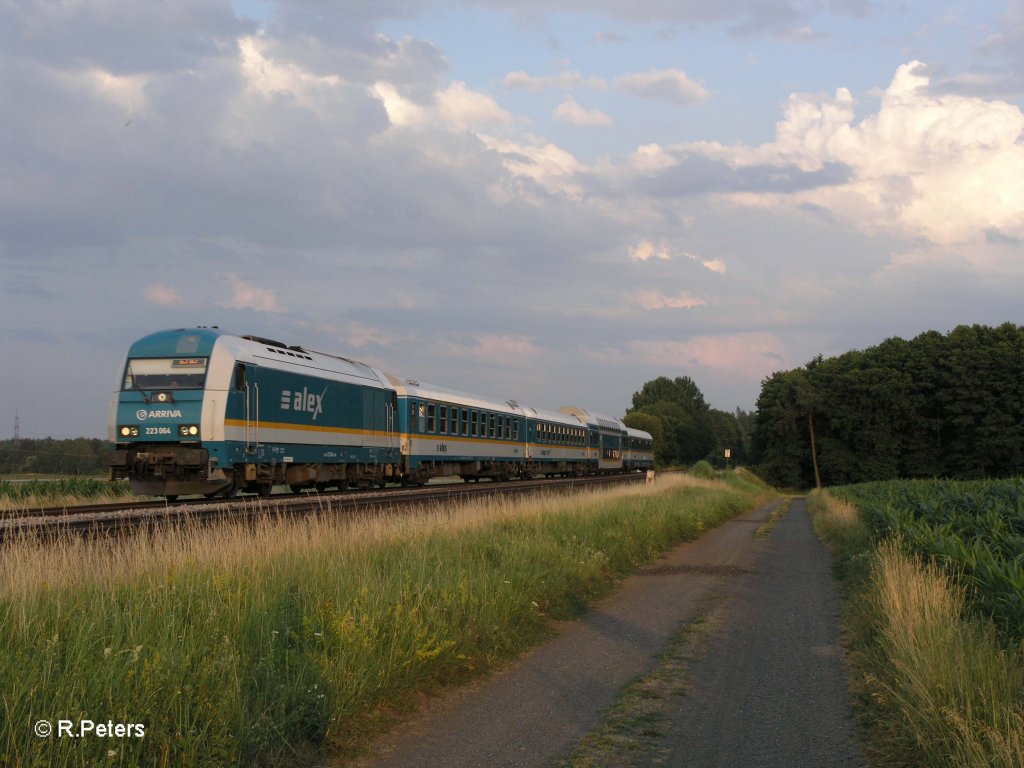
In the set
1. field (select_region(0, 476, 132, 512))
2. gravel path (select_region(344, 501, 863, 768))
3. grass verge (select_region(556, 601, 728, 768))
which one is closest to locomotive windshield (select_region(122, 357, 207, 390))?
field (select_region(0, 476, 132, 512))

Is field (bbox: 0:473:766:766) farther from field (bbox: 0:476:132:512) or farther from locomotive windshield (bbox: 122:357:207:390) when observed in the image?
field (bbox: 0:476:132:512)

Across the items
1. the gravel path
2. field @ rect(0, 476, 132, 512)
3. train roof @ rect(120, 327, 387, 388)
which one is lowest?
the gravel path

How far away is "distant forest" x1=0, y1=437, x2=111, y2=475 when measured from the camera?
67688mm

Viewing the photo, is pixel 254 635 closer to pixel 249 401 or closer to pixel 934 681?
pixel 934 681

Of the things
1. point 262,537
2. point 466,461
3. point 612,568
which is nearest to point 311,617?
point 262,537

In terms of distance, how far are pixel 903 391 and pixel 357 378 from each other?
233 feet

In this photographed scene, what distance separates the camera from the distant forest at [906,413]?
267ft

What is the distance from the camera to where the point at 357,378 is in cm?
2938

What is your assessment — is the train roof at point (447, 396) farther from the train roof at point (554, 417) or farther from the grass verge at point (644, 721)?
the grass verge at point (644, 721)

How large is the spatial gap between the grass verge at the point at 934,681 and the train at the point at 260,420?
15351 millimetres

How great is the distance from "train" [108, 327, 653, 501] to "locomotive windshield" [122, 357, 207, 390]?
0.02m

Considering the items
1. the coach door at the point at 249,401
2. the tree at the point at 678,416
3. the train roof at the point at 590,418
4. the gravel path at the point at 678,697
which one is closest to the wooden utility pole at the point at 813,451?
the train roof at the point at 590,418

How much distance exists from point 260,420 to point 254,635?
16.2m

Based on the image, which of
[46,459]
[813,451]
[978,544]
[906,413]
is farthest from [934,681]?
[813,451]
